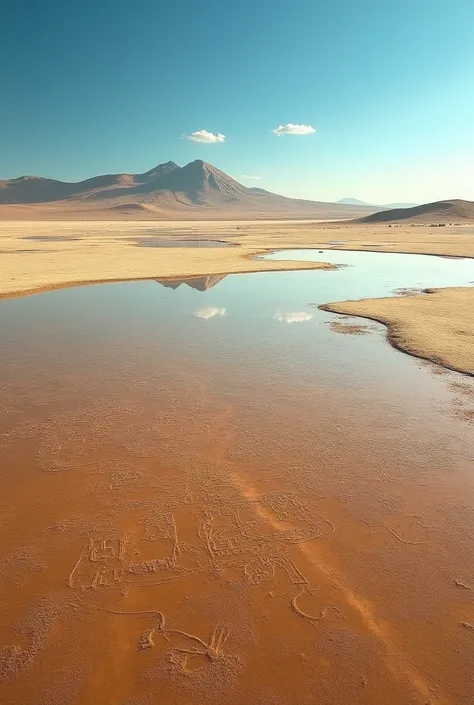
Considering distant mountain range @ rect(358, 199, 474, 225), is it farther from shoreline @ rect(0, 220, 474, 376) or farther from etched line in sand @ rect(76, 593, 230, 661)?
etched line in sand @ rect(76, 593, 230, 661)

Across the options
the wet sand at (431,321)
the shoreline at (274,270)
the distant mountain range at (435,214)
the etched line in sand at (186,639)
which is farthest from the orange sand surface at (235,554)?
the distant mountain range at (435,214)

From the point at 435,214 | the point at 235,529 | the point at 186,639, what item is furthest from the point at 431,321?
the point at 435,214

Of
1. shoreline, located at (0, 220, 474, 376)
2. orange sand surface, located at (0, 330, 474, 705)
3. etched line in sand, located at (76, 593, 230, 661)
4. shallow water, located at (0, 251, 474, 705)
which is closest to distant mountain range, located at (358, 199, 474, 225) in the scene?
shoreline, located at (0, 220, 474, 376)

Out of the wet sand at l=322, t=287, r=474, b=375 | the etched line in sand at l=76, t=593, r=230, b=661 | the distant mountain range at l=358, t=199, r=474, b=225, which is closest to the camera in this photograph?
the etched line in sand at l=76, t=593, r=230, b=661

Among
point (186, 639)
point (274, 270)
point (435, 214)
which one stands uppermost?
point (435, 214)

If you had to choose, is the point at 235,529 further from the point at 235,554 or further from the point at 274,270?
the point at 274,270

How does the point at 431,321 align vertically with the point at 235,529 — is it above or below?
above

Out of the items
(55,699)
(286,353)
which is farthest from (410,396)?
(55,699)
